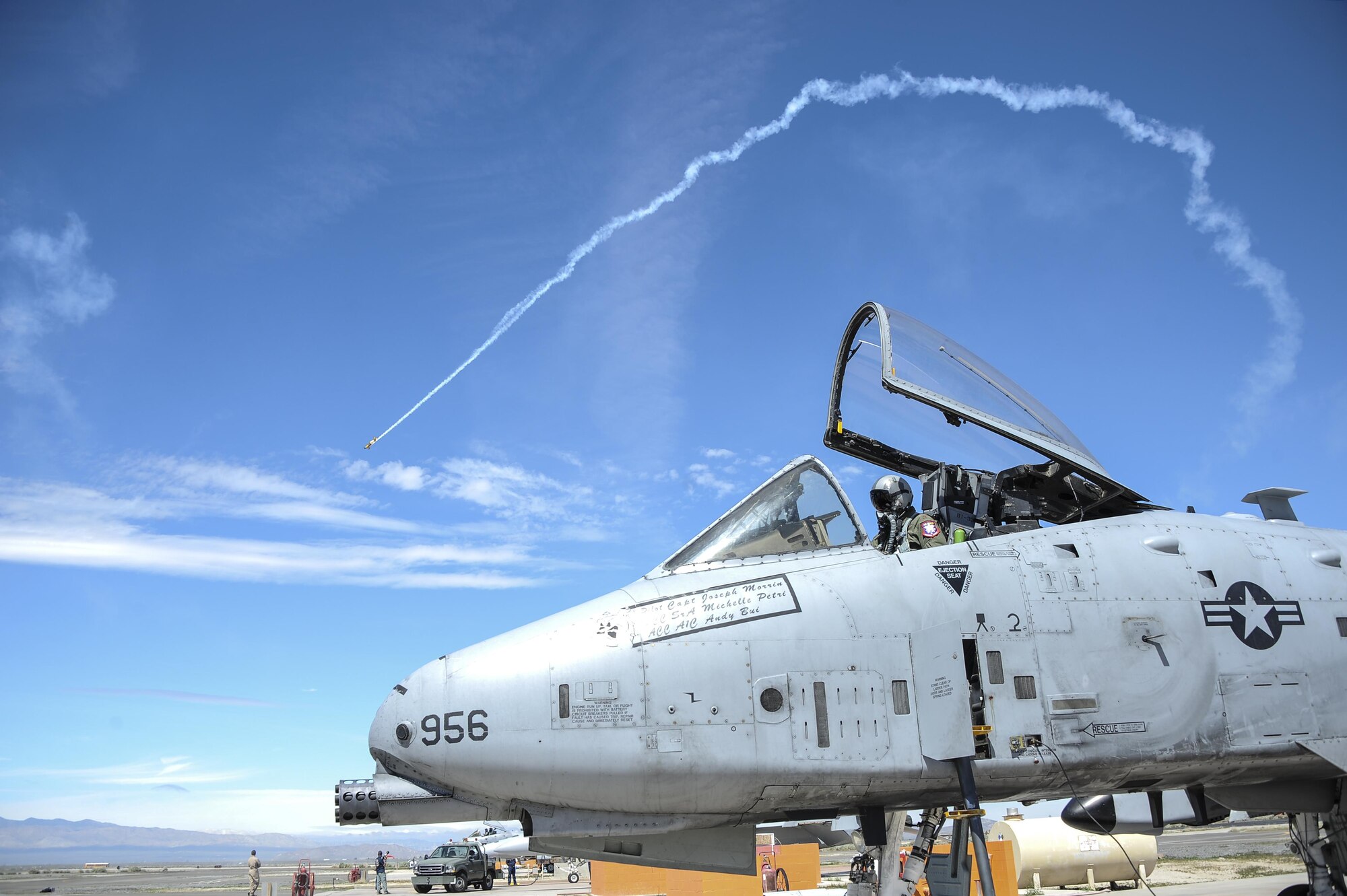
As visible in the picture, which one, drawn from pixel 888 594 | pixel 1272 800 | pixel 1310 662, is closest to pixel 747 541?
pixel 888 594

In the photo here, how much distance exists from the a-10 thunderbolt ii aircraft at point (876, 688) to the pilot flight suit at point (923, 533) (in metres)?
0.12

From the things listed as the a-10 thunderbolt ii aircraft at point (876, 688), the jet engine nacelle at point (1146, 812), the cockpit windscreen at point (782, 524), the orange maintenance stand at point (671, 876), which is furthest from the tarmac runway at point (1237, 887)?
the cockpit windscreen at point (782, 524)

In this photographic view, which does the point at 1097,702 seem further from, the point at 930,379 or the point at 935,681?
the point at 930,379

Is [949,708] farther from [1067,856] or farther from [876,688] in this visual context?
[1067,856]

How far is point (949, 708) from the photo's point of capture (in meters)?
6.30

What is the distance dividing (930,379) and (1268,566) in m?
3.21

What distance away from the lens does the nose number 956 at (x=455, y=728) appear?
599 centimetres

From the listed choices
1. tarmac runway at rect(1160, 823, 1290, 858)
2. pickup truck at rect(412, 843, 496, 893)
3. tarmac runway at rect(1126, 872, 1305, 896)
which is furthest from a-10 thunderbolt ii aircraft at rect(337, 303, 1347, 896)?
tarmac runway at rect(1160, 823, 1290, 858)

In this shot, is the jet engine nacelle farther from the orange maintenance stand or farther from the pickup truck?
the pickup truck

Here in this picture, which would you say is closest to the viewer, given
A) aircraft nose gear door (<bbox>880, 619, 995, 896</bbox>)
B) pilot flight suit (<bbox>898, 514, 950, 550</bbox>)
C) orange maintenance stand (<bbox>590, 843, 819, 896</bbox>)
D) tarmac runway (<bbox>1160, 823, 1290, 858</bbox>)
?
aircraft nose gear door (<bbox>880, 619, 995, 896</bbox>)

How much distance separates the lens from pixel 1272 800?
7789 millimetres

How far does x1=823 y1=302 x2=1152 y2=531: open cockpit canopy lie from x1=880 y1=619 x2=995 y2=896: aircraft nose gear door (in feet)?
5.88

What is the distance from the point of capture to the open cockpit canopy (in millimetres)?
8180

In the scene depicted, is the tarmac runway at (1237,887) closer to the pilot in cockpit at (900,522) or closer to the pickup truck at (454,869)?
the pilot in cockpit at (900,522)
